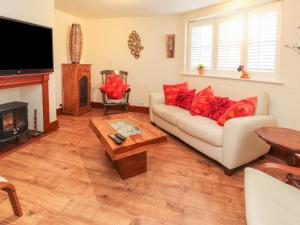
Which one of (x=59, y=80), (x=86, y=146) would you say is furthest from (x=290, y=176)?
(x=59, y=80)

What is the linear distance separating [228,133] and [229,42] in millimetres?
2073

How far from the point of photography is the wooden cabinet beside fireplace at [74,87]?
481 centimetres

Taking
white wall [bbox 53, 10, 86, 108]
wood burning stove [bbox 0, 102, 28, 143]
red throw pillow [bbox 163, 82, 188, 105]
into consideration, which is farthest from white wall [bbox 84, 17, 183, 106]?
wood burning stove [bbox 0, 102, 28, 143]

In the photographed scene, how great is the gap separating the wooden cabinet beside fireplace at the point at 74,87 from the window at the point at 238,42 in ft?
7.55

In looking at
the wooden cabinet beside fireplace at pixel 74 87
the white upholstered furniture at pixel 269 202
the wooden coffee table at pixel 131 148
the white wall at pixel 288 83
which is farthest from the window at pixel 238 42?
the wooden cabinet beside fireplace at pixel 74 87

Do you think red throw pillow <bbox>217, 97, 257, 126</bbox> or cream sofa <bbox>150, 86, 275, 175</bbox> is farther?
red throw pillow <bbox>217, 97, 257, 126</bbox>

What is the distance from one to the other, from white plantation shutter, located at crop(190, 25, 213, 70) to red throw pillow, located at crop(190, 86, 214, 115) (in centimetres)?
101

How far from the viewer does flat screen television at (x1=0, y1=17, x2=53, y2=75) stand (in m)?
2.79

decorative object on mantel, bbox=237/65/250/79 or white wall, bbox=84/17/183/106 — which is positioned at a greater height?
white wall, bbox=84/17/183/106

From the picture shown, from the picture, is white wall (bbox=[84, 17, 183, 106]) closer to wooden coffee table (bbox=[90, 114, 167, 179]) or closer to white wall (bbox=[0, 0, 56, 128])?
white wall (bbox=[0, 0, 56, 128])

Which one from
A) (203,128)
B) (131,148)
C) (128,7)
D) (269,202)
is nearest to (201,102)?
(203,128)

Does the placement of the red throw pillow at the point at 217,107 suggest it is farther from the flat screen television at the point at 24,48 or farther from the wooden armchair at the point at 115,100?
the flat screen television at the point at 24,48

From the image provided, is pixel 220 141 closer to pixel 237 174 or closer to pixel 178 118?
pixel 237 174

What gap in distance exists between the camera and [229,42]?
3.84 metres
